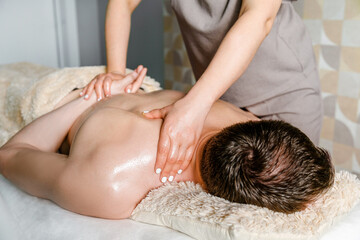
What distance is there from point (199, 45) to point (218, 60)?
0.39 m

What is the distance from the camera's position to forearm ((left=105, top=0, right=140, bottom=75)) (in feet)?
4.97

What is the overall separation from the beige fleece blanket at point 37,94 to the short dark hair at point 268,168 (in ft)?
2.19

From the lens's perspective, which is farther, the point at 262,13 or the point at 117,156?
the point at 262,13

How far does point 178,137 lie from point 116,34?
699mm

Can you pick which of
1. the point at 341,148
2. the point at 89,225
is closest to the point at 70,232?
the point at 89,225

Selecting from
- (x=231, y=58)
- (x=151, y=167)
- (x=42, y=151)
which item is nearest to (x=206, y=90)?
(x=231, y=58)

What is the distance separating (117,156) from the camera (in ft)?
3.08

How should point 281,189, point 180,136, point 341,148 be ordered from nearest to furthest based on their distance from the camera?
point 281,189 < point 180,136 < point 341,148

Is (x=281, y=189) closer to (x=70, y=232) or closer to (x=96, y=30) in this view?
(x=70, y=232)

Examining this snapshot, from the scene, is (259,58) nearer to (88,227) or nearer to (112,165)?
(112,165)

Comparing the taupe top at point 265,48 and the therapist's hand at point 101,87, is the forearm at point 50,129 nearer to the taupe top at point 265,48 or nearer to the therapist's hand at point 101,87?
the therapist's hand at point 101,87

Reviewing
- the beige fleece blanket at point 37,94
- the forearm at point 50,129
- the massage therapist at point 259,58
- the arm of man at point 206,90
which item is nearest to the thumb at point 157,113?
the arm of man at point 206,90

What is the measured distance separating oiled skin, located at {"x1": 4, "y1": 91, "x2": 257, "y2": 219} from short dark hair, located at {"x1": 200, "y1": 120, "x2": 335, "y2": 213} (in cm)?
11

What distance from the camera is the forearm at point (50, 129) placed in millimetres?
1247
